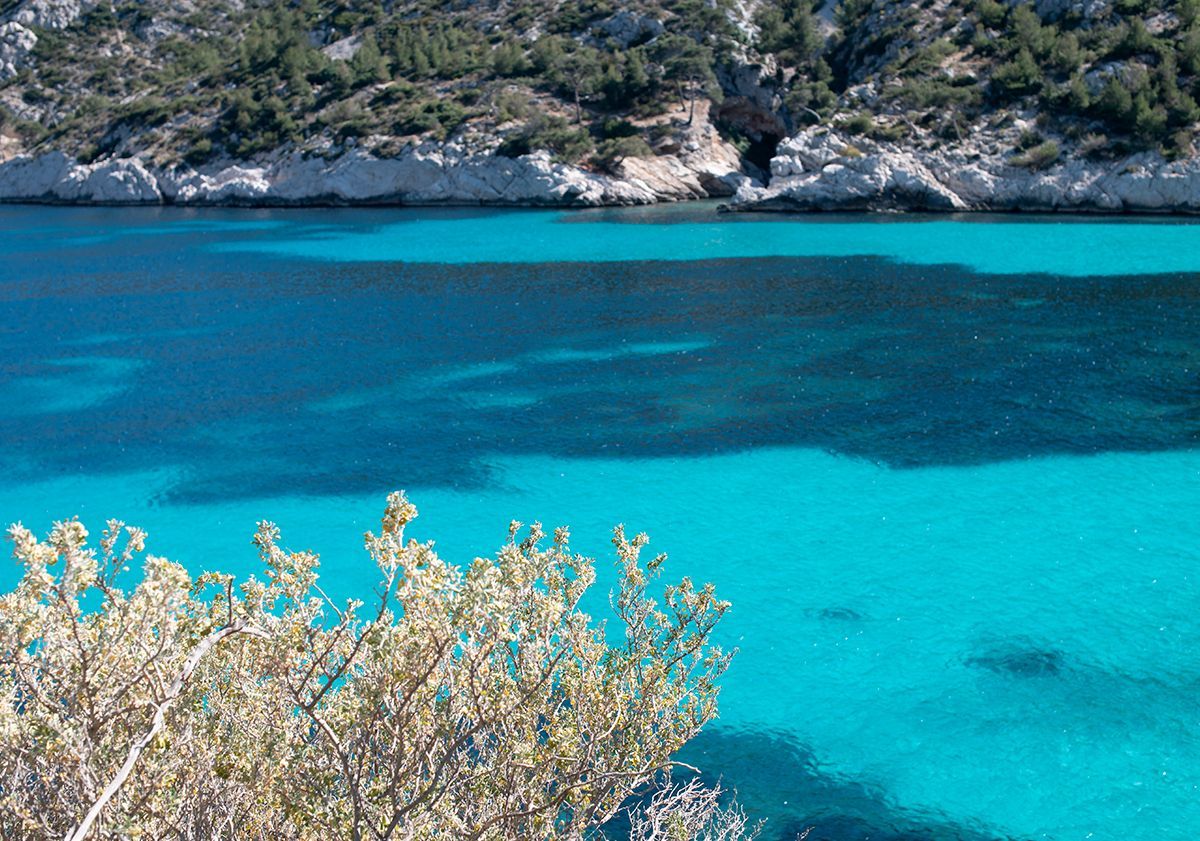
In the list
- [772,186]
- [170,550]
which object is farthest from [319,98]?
[170,550]

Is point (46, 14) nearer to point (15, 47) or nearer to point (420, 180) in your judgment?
point (15, 47)

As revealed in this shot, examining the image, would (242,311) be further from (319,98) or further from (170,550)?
(319,98)

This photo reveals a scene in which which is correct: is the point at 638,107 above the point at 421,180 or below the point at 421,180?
above

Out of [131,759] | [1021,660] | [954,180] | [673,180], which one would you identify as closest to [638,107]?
[673,180]

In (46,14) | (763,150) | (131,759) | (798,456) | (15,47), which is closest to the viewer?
(131,759)

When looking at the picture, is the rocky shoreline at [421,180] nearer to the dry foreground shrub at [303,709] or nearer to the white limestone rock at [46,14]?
the white limestone rock at [46,14]

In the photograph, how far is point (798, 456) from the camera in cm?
1658

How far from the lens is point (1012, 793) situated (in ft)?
28.5

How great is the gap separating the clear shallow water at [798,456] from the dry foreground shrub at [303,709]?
354 centimetres

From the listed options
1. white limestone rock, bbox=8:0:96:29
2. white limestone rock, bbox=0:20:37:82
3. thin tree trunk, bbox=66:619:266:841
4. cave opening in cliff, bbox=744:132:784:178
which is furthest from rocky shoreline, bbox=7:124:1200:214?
thin tree trunk, bbox=66:619:266:841

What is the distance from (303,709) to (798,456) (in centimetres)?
1263

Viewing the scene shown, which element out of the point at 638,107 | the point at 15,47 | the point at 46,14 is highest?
the point at 46,14

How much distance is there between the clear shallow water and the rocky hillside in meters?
9.95

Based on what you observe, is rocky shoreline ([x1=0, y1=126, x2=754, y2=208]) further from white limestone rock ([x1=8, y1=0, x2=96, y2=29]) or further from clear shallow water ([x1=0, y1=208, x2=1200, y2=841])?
white limestone rock ([x1=8, y1=0, x2=96, y2=29])
